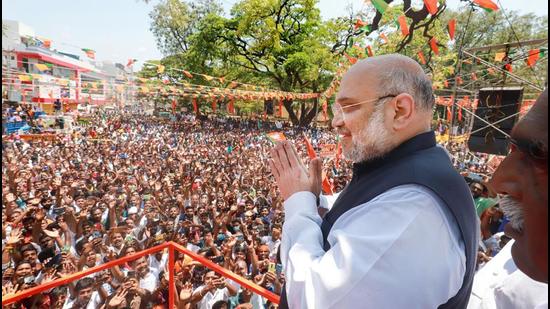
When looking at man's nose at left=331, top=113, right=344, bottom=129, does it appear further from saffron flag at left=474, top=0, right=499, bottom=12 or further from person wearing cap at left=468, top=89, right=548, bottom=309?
saffron flag at left=474, top=0, right=499, bottom=12

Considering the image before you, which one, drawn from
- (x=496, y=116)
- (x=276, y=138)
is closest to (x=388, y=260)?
(x=276, y=138)

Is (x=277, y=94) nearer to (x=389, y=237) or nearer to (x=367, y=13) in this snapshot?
(x=367, y=13)

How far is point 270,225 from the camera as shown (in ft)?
17.6

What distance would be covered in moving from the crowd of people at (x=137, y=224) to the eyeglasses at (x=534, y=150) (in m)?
0.85

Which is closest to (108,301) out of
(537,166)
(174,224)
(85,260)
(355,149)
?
(85,260)

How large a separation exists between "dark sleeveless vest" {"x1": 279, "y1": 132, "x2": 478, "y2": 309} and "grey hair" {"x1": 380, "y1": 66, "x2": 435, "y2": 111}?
0.10 meters

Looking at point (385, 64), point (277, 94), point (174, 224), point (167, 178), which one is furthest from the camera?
point (277, 94)

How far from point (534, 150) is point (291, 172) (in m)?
0.69

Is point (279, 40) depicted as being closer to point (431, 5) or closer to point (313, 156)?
point (431, 5)

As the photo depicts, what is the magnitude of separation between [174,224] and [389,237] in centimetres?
461

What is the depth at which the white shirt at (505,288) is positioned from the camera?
0.91 m

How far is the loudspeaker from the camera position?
5.86 m

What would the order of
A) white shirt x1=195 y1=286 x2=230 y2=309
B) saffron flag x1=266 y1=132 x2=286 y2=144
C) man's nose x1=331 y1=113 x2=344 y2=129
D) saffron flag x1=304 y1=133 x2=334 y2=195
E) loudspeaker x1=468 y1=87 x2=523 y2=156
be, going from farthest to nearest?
loudspeaker x1=468 y1=87 x2=523 y2=156 < white shirt x1=195 y1=286 x2=230 y2=309 < saffron flag x1=304 y1=133 x2=334 y2=195 < saffron flag x1=266 y1=132 x2=286 y2=144 < man's nose x1=331 y1=113 x2=344 y2=129

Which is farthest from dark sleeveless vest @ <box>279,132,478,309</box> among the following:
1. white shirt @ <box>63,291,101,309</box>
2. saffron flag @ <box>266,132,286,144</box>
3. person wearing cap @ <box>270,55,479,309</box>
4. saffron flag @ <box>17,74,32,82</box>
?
saffron flag @ <box>17,74,32,82</box>
